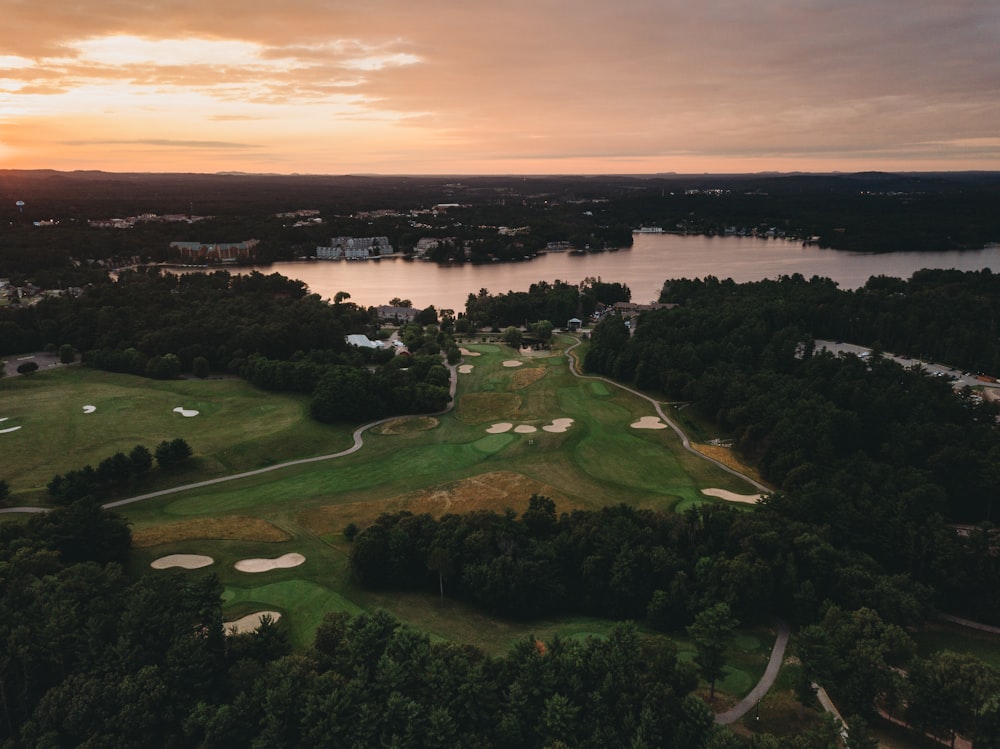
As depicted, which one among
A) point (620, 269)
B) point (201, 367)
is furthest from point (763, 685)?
point (620, 269)

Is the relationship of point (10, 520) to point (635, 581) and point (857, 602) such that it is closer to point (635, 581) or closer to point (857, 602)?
point (635, 581)

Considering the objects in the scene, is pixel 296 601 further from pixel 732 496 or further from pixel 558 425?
pixel 558 425

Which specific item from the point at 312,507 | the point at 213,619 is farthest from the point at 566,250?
the point at 213,619

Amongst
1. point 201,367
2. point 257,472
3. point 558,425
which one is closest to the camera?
point 257,472

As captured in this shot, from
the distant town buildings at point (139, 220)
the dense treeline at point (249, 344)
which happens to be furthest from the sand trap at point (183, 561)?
the distant town buildings at point (139, 220)

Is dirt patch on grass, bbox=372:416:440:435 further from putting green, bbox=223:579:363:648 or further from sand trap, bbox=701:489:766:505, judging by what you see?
sand trap, bbox=701:489:766:505
